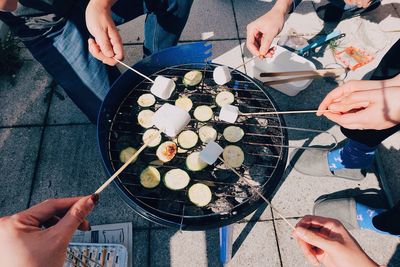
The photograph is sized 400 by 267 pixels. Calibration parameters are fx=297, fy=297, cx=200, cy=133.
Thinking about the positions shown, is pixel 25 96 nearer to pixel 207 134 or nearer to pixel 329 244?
pixel 207 134

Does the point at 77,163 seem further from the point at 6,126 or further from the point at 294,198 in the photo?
the point at 294,198

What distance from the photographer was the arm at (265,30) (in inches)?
125

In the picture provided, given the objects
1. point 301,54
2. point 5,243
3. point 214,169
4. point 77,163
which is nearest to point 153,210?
point 214,169

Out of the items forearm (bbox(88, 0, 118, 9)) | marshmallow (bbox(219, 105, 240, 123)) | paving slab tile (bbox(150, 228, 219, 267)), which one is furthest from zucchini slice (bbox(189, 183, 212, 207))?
forearm (bbox(88, 0, 118, 9))

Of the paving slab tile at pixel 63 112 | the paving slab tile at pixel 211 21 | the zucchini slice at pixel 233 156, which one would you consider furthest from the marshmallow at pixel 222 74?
the paving slab tile at pixel 211 21

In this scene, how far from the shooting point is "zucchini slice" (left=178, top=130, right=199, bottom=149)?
3.11 meters

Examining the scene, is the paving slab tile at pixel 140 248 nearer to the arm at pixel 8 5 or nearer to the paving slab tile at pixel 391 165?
the arm at pixel 8 5

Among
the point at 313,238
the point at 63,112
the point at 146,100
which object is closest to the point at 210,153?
the point at 146,100

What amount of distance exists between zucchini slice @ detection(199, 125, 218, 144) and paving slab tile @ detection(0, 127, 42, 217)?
8.77ft

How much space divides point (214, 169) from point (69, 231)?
64.1 inches

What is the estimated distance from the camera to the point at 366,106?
2635 mm

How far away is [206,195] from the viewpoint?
113 inches

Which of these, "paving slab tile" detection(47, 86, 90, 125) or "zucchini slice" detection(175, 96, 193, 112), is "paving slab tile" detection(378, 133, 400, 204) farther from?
"paving slab tile" detection(47, 86, 90, 125)

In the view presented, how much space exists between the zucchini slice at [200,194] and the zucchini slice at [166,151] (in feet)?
1.26
